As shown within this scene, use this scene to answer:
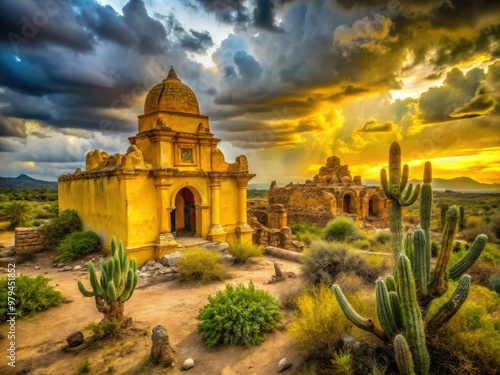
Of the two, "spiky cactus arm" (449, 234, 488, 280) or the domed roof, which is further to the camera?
the domed roof

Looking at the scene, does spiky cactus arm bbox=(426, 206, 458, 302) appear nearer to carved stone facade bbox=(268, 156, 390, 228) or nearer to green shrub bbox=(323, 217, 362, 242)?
green shrub bbox=(323, 217, 362, 242)

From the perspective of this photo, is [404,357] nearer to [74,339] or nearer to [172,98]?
[74,339]

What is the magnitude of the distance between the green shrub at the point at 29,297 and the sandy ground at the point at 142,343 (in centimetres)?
22

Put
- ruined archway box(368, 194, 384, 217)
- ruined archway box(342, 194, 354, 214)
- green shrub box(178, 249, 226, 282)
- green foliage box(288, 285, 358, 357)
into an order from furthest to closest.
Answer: ruined archway box(368, 194, 384, 217) → ruined archway box(342, 194, 354, 214) → green shrub box(178, 249, 226, 282) → green foliage box(288, 285, 358, 357)

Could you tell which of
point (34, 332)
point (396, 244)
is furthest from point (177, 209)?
point (396, 244)

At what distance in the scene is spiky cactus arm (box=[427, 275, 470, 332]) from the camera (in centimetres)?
408

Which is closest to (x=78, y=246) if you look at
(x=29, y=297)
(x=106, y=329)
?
(x=29, y=297)

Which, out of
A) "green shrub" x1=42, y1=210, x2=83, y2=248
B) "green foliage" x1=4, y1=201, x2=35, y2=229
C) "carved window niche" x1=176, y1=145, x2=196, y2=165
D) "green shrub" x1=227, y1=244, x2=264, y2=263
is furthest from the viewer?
"green foliage" x1=4, y1=201, x2=35, y2=229

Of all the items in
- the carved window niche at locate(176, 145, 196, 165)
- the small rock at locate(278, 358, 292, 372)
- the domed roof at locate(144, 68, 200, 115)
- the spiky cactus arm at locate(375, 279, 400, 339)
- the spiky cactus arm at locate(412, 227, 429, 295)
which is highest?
the domed roof at locate(144, 68, 200, 115)

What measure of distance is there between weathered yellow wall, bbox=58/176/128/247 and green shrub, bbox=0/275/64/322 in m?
2.96

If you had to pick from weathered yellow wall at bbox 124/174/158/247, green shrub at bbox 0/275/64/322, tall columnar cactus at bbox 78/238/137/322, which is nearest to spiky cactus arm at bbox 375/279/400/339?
tall columnar cactus at bbox 78/238/137/322

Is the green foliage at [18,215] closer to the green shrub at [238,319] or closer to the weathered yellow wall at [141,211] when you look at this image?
the weathered yellow wall at [141,211]

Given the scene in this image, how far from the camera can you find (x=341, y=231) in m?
15.0

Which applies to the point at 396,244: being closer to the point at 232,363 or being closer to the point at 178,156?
the point at 232,363
